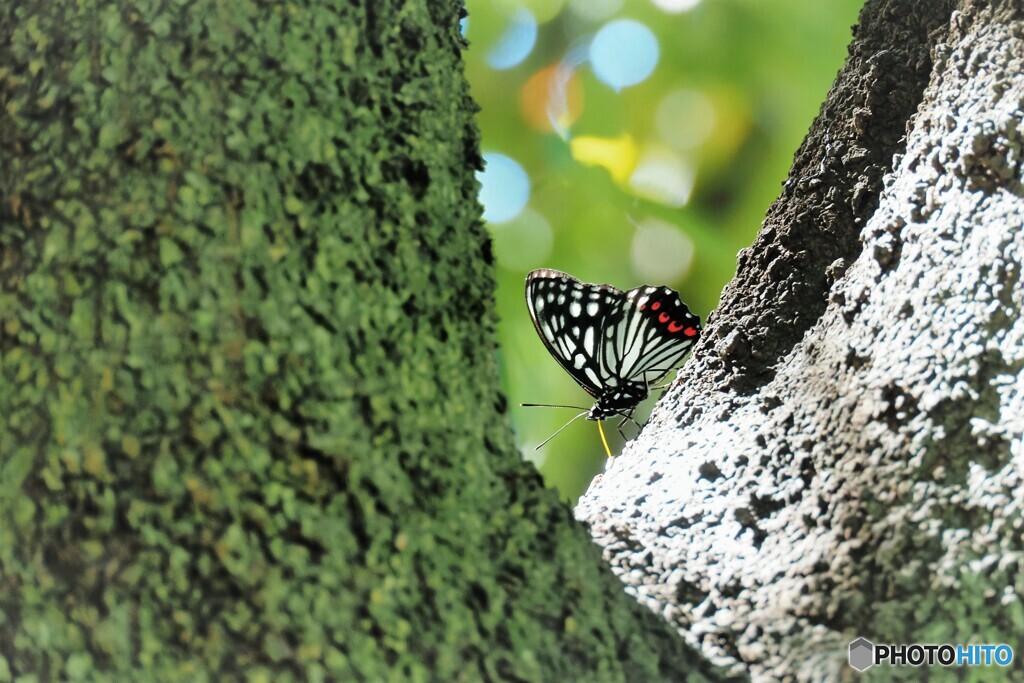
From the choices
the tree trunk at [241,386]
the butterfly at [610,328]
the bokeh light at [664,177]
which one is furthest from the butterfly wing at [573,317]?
the tree trunk at [241,386]

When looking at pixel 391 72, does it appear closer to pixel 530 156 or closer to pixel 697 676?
pixel 697 676

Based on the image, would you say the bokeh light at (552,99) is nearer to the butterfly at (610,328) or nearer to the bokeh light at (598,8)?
the bokeh light at (598,8)

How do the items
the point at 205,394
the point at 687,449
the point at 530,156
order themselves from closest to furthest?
the point at 205,394
the point at 687,449
the point at 530,156

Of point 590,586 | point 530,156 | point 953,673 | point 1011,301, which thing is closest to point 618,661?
point 590,586

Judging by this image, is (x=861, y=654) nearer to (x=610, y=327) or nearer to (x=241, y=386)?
(x=241, y=386)

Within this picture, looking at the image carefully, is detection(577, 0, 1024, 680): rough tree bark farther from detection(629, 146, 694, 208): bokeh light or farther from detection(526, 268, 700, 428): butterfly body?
detection(629, 146, 694, 208): bokeh light

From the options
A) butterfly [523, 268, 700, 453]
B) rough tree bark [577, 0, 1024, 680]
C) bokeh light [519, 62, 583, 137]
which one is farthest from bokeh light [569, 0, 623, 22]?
rough tree bark [577, 0, 1024, 680]

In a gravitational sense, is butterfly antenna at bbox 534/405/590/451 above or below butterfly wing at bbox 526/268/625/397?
below
